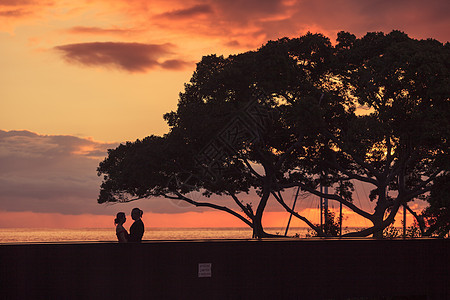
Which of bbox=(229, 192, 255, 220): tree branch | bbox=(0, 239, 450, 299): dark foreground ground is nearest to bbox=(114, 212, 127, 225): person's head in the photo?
bbox=(0, 239, 450, 299): dark foreground ground

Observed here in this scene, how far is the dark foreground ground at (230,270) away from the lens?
367 inches

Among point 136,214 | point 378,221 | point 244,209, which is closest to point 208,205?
point 244,209

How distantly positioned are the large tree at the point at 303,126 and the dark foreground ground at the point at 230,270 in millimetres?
17799

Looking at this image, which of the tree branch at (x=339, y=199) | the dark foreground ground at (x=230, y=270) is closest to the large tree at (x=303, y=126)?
the tree branch at (x=339, y=199)

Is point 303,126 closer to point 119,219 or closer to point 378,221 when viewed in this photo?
point 378,221

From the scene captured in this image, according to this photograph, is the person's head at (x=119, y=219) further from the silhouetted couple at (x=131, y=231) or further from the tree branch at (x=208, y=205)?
the tree branch at (x=208, y=205)

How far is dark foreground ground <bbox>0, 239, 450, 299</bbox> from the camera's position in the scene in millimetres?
9312

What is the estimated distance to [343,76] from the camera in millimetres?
32812

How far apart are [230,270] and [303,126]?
2094 centimetres

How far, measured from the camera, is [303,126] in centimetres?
3042

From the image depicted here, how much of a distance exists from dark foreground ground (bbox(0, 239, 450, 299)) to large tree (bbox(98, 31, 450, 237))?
17799 millimetres

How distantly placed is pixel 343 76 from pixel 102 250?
25281 millimetres

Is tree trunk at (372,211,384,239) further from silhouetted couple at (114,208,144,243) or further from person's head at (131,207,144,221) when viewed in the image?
silhouetted couple at (114,208,144,243)

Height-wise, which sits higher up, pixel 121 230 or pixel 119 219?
pixel 119 219
